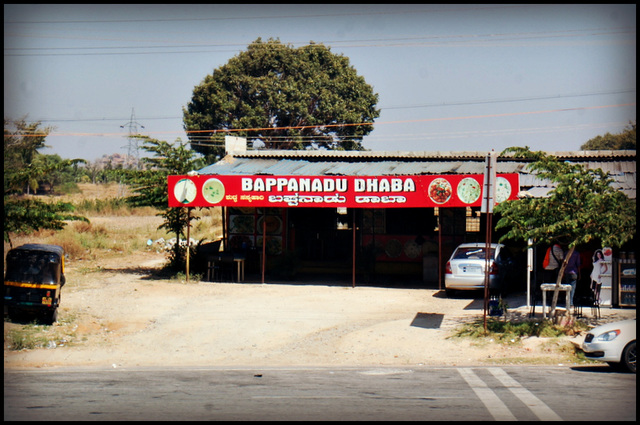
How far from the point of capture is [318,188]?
2331cm

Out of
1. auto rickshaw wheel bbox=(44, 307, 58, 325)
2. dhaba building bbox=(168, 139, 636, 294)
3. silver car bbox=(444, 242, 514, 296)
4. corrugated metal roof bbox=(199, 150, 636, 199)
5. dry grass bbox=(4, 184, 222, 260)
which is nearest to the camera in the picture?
auto rickshaw wheel bbox=(44, 307, 58, 325)

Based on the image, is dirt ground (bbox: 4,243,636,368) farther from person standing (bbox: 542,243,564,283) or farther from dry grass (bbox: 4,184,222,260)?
dry grass (bbox: 4,184,222,260)

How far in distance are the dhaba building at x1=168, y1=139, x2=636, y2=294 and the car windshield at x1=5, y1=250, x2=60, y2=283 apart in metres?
7.62

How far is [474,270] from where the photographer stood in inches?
806

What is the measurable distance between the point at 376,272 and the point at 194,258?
6.97 metres

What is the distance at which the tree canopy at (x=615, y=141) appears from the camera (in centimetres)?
6762

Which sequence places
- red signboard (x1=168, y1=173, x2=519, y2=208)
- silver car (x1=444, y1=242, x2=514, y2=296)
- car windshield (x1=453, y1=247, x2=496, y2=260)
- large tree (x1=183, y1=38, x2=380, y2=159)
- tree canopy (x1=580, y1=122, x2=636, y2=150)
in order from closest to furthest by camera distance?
silver car (x1=444, y1=242, x2=514, y2=296) → car windshield (x1=453, y1=247, x2=496, y2=260) → red signboard (x1=168, y1=173, x2=519, y2=208) → large tree (x1=183, y1=38, x2=380, y2=159) → tree canopy (x1=580, y1=122, x2=636, y2=150)

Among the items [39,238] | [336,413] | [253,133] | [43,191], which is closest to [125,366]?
[336,413]

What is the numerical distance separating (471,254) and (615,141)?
59733 millimetres

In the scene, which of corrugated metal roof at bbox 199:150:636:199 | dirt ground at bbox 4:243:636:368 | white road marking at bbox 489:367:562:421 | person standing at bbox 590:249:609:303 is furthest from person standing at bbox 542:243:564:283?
white road marking at bbox 489:367:562:421

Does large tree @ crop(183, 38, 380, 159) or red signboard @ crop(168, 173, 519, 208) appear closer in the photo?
red signboard @ crop(168, 173, 519, 208)

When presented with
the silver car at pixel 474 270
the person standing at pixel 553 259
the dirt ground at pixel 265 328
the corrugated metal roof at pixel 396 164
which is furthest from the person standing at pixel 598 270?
the corrugated metal roof at pixel 396 164

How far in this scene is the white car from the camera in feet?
38.4

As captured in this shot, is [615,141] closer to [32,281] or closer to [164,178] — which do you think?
[164,178]
